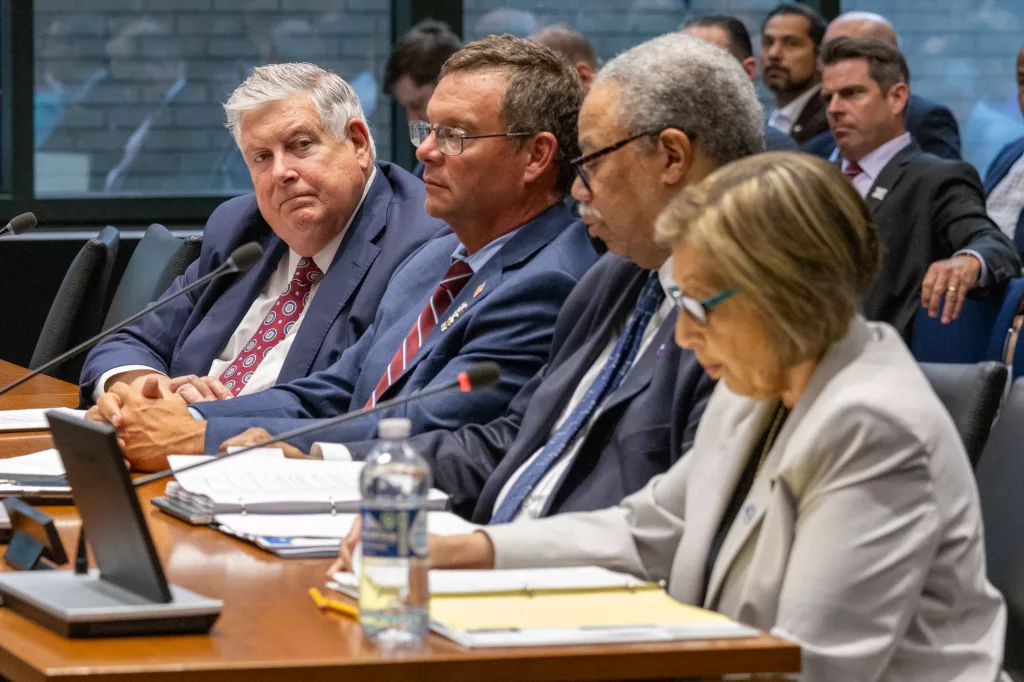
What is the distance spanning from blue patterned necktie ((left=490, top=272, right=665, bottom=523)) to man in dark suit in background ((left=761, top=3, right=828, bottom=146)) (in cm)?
373

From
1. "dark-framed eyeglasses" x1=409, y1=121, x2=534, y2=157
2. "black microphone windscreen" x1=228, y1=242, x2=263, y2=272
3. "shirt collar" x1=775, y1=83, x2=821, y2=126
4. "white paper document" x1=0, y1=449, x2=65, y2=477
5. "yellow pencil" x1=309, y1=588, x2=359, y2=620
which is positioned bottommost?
"white paper document" x1=0, y1=449, x2=65, y2=477

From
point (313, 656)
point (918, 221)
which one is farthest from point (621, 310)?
point (918, 221)

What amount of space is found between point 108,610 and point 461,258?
1539 mm

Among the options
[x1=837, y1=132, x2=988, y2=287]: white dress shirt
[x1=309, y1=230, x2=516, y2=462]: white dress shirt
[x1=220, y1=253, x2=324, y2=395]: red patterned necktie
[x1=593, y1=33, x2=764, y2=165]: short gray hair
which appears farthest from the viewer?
[x1=837, y1=132, x2=988, y2=287]: white dress shirt

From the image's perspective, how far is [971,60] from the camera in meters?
7.01

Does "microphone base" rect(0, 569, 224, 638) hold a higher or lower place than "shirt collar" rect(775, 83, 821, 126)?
lower

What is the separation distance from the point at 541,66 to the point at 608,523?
48.7 inches

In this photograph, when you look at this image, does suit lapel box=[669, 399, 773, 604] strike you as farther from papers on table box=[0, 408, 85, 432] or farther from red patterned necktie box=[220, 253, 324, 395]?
red patterned necktie box=[220, 253, 324, 395]

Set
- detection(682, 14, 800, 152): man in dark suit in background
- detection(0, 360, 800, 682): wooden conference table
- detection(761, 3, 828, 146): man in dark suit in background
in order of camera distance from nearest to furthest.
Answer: detection(0, 360, 800, 682): wooden conference table → detection(682, 14, 800, 152): man in dark suit in background → detection(761, 3, 828, 146): man in dark suit in background

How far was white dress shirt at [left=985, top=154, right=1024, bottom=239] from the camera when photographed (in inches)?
202

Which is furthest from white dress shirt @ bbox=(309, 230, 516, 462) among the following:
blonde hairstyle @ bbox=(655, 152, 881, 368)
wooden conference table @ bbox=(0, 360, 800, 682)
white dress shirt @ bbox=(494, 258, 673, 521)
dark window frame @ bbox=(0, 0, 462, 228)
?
dark window frame @ bbox=(0, 0, 462, 228)

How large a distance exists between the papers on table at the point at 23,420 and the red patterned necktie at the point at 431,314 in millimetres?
597

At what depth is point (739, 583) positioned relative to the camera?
1.68 metres

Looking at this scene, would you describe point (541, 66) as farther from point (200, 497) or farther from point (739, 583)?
point (739, 583)
